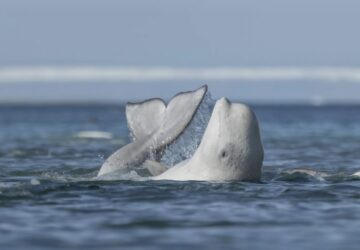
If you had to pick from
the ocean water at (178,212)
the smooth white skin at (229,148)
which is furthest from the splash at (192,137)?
the ocean water at (178,212)

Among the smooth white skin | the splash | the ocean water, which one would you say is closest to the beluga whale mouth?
the smooth white skin

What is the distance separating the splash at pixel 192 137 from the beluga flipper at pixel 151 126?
156mm

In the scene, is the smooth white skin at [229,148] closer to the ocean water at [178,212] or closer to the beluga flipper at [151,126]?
the ocean water at [178,212]

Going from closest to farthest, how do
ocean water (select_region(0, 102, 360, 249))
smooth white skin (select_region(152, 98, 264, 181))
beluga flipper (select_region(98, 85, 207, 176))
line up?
ocean water (select_region(0, 102, 360, 249)), smooth white skin (select_region(152, 98, 264, 181)), beluga flipper (select_region(98, 85, 207, 176))

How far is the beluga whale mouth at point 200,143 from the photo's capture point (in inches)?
784

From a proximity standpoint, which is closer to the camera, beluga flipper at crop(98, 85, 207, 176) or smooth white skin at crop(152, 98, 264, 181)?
smooth white skin at crop(152, 98, 264, 181)

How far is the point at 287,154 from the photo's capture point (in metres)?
34.8

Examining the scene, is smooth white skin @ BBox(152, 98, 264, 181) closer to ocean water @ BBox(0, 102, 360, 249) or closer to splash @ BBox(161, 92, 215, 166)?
ocean water @ BBox(0, 102, 360, 249)

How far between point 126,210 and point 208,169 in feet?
9.98

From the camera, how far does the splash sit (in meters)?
21.1

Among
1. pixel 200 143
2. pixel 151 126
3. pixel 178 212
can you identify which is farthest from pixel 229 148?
pixel 178 212

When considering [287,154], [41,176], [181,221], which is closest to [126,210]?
[181,221]

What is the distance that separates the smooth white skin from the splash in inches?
→ 23.5

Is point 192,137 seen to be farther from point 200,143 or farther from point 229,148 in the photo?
point 229,148
